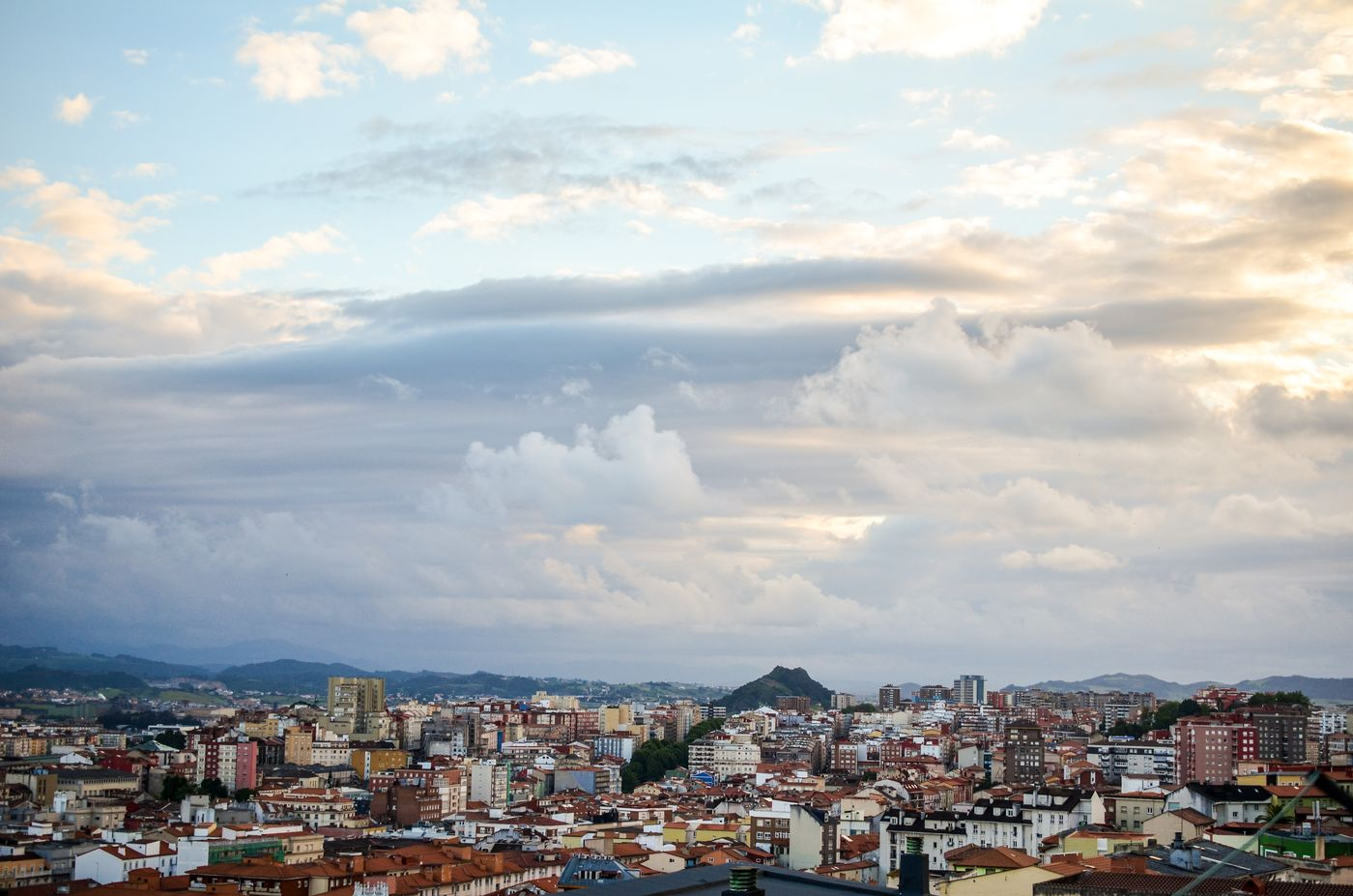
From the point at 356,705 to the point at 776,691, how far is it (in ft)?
189

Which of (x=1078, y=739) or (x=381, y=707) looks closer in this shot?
(x=1078, y=739)

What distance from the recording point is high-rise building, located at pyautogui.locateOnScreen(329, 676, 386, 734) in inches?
3123

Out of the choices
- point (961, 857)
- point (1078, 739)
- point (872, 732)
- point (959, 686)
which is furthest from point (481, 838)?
point (959, 686)

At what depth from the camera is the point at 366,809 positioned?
2045 inches

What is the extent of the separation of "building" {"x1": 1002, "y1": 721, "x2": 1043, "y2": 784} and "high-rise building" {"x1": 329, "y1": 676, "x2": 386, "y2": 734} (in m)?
33.5

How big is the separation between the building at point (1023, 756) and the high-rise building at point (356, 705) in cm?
3348

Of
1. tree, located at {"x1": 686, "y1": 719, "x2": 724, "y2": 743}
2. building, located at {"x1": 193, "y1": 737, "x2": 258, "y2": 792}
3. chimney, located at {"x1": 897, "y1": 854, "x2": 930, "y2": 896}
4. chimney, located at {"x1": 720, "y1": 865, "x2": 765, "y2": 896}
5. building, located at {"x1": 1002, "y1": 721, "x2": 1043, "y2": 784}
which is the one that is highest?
chimney, located at {"x1": 720, "y1": 865, "x2": 765, "y2": 896}

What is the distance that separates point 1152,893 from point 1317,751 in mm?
38603

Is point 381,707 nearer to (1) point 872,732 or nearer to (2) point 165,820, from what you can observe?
(1) point 872,732

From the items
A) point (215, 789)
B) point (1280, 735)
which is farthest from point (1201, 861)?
point (215, 789)

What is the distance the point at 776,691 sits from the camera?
443 feet

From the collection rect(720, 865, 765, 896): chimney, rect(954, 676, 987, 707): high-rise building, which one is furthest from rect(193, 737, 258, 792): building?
rect(954, 676, 987, 707): high-rise building

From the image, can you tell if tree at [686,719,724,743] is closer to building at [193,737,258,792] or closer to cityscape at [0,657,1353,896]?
cityscape at [0,657,1353,896]

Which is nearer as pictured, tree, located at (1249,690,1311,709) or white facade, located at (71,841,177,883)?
white facade, located at (71,841,177,883)
